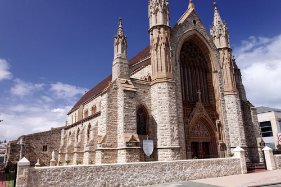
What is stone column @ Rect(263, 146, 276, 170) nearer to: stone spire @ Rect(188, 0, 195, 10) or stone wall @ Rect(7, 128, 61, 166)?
stone spire @ Rect(188, 0, 195, 10)

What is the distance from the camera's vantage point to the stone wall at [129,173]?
11.3 metres

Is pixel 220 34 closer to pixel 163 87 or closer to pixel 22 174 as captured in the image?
pixel 163 87

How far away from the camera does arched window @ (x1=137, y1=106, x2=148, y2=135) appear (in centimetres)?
2053

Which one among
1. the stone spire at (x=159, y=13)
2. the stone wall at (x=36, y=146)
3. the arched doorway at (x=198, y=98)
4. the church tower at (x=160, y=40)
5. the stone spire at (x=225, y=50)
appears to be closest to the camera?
the church tower at (x=160, y=40)

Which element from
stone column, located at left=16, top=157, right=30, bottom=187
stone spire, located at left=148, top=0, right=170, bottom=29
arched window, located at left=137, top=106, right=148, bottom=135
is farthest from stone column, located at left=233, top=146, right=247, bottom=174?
stone column, located at left=16, top=157, right=30, bottom=187

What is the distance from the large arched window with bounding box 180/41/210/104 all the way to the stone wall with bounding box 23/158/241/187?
8394 millimetres

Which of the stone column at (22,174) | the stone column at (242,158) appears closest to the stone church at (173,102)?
the stone column at (242,158)

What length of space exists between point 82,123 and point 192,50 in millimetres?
15032

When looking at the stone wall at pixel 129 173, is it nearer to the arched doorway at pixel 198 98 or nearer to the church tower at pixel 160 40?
the arched doorway at pixel 198 98

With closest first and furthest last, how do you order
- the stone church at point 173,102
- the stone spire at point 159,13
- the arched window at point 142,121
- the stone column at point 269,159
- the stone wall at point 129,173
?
the stone wall at point 129,173 < the stone church at point 173,102 < the stone column at point 269,159 < the arched window at point 142,121 < the stone spire at point 159,13

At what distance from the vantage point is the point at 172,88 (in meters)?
20.8

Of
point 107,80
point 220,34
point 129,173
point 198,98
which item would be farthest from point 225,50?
point 107,80

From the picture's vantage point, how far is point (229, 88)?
25.3 meters

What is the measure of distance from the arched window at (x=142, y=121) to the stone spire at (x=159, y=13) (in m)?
7.97
